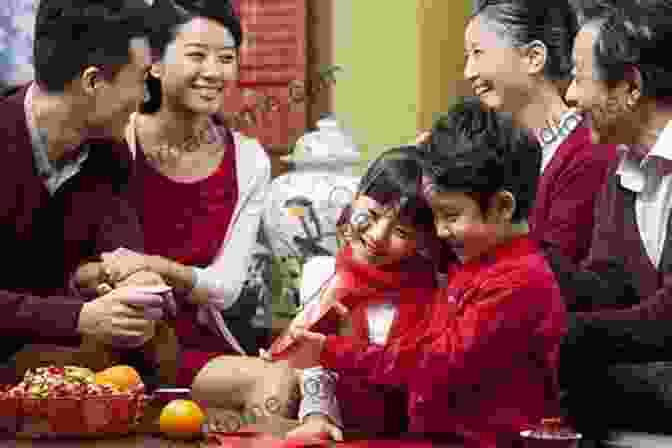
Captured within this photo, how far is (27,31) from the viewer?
16.5 feet

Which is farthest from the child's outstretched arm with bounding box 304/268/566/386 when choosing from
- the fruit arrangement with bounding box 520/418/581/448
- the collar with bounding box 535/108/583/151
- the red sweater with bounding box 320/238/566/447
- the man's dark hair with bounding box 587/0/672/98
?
the collar with bounding box 535/108/583/151

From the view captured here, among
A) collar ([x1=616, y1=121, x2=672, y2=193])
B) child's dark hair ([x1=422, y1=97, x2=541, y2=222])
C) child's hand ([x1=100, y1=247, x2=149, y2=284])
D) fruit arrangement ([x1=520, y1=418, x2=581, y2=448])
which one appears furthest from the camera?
child's hand ([x1=100, y1=247, x2=149, y2=284])

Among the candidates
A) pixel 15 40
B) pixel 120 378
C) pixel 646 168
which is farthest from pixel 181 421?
pixel 15 40

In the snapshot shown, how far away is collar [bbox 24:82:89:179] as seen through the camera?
3.43 m

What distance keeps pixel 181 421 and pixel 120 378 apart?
0.17 metres

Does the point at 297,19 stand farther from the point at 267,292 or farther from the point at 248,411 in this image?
the point at 248,411

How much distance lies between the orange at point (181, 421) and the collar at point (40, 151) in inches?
34.5

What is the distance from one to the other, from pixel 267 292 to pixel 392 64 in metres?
0.83

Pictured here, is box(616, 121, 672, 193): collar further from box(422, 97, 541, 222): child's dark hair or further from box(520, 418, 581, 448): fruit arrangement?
box(520, 418, 581, 448): fruit arrangement

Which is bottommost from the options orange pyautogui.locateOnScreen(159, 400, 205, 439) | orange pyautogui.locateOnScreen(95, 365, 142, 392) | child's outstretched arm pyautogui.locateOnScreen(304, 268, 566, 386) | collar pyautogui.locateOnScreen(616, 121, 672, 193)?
orange pyautogui.locateOnScreen(159, 400, 205, 439)

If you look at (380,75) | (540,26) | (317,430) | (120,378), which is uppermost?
(540,26)

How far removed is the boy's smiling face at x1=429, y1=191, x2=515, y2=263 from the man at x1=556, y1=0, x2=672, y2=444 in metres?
0.39

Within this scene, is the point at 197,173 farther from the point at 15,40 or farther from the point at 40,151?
the point at 15,40

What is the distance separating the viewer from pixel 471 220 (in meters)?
2.78
